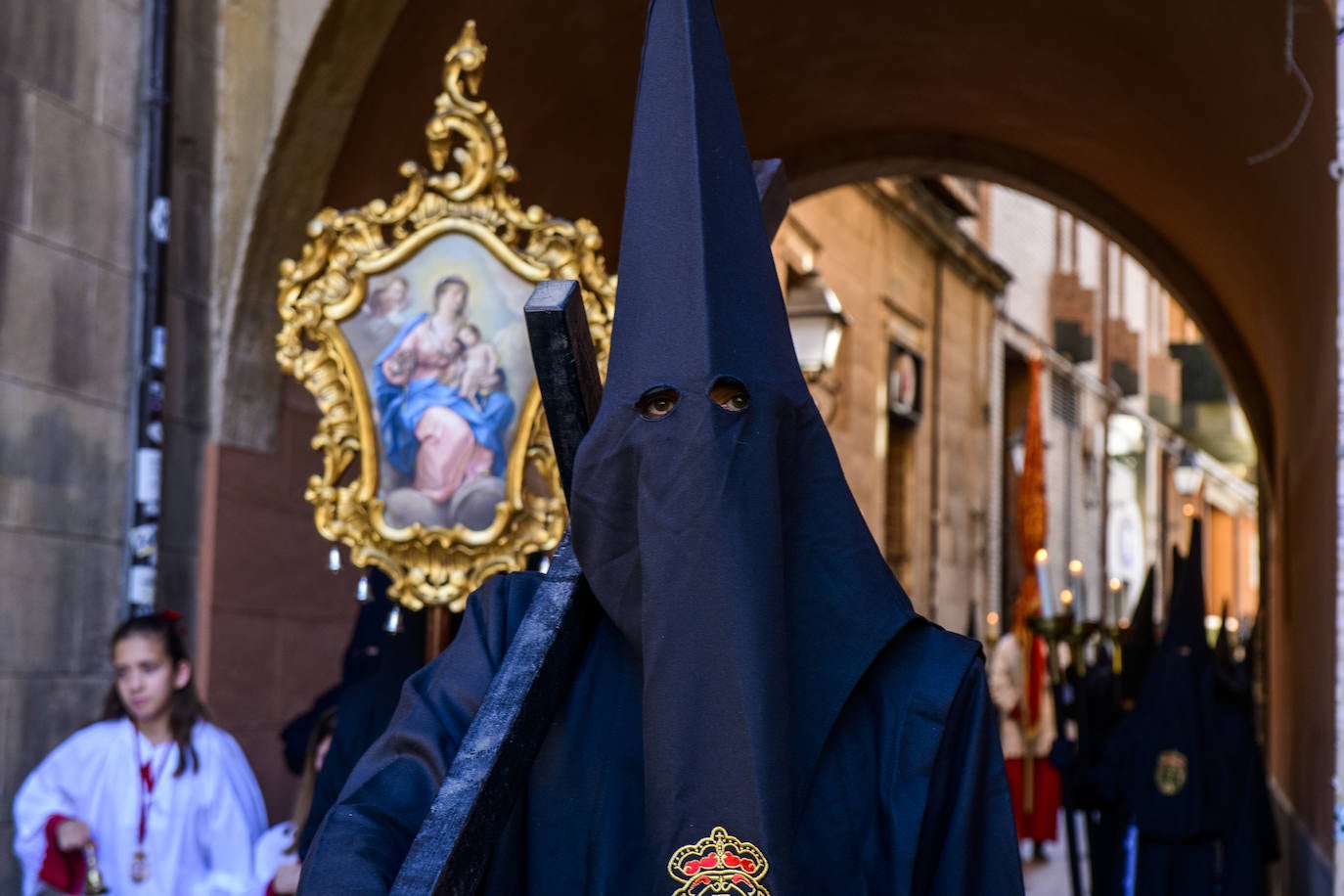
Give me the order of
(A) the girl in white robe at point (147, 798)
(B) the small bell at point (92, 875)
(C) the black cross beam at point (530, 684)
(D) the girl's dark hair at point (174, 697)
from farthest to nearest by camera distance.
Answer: (D) the girl's dark hair at point (174, 697) < (A) the girl in white robe at point (147, 798) < (B) the small bell at point (92, 875) < (C) the black cross beam at point (530, 684)

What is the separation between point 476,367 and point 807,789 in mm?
3065

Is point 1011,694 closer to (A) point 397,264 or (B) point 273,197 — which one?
(B) point 273,197

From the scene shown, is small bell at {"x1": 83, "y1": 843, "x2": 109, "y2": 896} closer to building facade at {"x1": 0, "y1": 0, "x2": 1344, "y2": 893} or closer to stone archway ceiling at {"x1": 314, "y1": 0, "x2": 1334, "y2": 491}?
building facade at {"x1": 0, "y1": 0, "x2": 1344, "y2": 893}

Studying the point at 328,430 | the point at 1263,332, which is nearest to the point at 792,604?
the point at 328,430

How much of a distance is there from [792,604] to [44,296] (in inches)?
164

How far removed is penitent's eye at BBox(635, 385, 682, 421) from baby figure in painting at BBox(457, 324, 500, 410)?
291 centimetres

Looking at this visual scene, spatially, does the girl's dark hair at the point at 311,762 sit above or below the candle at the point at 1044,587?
below

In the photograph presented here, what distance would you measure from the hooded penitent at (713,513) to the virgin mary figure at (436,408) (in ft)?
9.24

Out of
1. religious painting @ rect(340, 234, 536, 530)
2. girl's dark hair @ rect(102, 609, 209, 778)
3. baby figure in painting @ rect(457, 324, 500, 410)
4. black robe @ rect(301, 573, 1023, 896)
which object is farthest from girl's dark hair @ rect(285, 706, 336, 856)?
black robe @ rect(301, 573, 1023, 896)

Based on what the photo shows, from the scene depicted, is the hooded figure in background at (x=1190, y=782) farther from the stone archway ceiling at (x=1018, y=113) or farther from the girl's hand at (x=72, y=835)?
the girl's hand at (x=72, y=835)

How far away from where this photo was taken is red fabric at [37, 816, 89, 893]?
A: 186 inches

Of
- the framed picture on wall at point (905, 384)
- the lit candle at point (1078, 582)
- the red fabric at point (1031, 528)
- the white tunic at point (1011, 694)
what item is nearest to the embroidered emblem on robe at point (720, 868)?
the lit candle at point (1078, 582)

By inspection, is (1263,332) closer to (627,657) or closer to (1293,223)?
(1293,223)

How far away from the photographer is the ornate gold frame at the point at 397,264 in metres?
4.95
